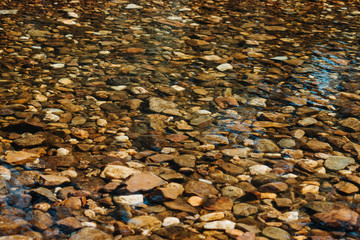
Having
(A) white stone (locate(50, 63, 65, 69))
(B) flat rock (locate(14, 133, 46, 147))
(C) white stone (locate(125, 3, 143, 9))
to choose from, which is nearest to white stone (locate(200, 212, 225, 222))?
(B) flat rock (locate(14, 133, 46, 147))

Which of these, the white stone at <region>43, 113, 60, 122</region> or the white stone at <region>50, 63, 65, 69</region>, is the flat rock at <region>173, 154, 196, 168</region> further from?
the white stone at <region>50, 63, 65, 69</region>

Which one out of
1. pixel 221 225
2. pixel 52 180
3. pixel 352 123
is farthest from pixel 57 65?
pixel 352 123

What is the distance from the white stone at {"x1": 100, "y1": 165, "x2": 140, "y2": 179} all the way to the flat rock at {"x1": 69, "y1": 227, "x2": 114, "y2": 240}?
0.63 m

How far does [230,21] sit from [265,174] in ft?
15.6

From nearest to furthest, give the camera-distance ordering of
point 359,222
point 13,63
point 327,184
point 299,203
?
point 359,222 → point 299,203 → point 327,184 → point 13,63

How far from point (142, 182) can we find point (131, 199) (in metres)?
0.20

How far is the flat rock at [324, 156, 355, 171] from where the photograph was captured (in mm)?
3486

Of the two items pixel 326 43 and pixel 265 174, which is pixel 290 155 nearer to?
pixel 265 174

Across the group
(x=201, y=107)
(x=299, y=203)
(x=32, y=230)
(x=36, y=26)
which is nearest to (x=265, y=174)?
(x=299, y=203)

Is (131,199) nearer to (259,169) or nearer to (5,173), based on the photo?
(5,173)

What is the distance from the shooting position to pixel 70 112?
13.6ft

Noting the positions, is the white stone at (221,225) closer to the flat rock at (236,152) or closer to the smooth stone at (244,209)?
the smooth stone at (244,209)

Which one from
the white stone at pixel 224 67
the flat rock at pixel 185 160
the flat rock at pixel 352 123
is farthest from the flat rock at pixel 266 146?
the white stone at pixel 224 67

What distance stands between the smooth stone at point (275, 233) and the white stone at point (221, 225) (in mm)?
208
